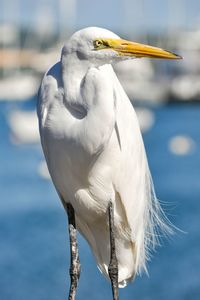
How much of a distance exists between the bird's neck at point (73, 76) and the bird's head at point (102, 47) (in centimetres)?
4

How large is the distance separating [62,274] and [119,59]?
6.59 m

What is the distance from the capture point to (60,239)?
12.6 meters

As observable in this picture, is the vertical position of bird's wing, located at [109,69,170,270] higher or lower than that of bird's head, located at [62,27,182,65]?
lower

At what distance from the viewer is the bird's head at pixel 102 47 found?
3.37m

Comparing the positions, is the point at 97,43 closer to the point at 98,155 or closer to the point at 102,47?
the point at 102,47

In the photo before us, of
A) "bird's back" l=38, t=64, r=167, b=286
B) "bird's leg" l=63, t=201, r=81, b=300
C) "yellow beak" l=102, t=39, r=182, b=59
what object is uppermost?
"yellow beak" l=102, t=39, r=182, b=59

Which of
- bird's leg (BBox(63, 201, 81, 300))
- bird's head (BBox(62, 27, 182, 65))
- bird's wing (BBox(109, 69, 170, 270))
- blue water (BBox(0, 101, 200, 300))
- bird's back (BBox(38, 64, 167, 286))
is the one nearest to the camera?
bird's head (BBox(62, 27, 182, 65))

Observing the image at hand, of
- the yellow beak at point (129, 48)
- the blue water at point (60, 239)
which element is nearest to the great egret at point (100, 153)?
the yellow beak at point (129, 48)

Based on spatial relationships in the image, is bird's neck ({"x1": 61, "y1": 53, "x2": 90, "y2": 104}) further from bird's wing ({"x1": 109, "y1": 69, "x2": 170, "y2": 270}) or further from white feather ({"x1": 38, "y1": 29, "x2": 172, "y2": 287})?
bird's wing ({"x1": 109, "y1": 69, "x2": 170, "y2": 270})

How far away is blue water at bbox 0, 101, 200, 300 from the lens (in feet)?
29.0

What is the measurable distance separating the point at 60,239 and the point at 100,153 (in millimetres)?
9022

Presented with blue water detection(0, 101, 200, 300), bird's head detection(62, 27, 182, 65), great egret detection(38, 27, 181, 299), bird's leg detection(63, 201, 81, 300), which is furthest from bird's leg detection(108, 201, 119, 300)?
blue water detection(0, 101, 200, 300)

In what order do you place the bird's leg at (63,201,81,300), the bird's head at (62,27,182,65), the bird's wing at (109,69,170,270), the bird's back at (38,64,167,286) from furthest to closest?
the bird's leg at (63,201,81,300)
the bird's wing at (109,69,170,270)
the bird's back at (38,64,167,286)
the bird's head at (62,27,182,65)

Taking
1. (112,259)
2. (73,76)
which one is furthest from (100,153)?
(112,259)
